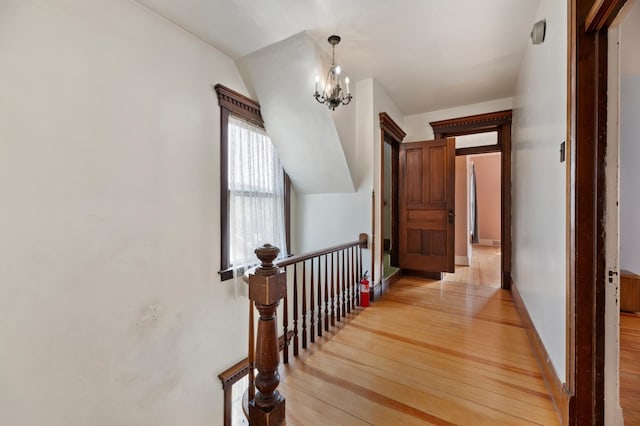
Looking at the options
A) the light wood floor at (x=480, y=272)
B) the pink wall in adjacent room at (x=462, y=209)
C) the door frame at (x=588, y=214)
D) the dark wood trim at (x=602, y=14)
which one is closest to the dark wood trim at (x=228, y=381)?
the door frame at (x=588, y=214)

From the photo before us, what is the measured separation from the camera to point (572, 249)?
1.22m

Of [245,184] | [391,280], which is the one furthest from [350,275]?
[245,184]

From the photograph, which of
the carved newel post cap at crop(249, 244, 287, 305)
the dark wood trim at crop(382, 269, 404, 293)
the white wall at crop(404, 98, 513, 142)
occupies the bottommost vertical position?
the dark wood trim at crop(382, 269, 404, 293)

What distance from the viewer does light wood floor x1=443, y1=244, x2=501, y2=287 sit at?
392cm

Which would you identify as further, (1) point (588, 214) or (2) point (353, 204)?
(2) point (353, 204)

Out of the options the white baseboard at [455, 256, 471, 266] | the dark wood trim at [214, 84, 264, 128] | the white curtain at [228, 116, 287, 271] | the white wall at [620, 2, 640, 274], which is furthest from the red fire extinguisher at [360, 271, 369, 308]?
the white baseboard at [455, 256, 471, 266]

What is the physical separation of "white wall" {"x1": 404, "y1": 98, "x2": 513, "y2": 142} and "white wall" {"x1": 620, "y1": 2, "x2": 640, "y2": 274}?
133 cm

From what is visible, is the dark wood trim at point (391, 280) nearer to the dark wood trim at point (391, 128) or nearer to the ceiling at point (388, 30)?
the dark wood trim at point (391, 128)

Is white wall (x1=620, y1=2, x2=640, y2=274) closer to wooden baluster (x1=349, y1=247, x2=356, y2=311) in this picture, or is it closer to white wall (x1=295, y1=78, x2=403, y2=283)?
white wall (x1=295, y1=78, x2=403, y2=283)

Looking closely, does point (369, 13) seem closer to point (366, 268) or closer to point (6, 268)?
point (366, 268)

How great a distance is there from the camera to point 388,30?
229 centimetres

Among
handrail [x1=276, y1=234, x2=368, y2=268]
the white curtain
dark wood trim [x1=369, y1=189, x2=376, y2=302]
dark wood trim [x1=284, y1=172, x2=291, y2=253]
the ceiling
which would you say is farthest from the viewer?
dark wood trim [x1=284, y1=172, x2=291, y2=253]

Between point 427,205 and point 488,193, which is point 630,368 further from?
point 488,193

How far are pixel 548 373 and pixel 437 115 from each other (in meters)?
3.60
